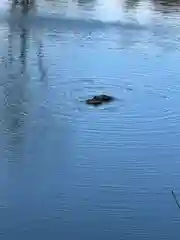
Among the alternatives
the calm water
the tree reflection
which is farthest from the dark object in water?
the tree reflection

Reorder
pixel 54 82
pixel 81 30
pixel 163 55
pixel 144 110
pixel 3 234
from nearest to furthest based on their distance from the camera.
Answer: pixel 3 234
pixel 144 110
pixel 54 82
pixel 163 55
pixel 81 30

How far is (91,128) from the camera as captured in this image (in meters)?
5.64

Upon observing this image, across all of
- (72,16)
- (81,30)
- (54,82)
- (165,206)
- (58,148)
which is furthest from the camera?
(72,16)

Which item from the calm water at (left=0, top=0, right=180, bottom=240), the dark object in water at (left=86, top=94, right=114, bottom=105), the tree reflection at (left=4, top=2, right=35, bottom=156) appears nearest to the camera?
the calm water at (left=0, top=0, right=180, bottom=240)

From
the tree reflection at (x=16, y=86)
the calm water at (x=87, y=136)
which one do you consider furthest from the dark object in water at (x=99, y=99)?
the tree reflection at (x=16, y=86)

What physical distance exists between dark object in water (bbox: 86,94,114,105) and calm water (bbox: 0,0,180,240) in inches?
3.2

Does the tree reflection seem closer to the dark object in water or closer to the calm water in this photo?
the calm water

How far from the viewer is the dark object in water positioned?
630 centimetres

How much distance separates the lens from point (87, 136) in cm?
546

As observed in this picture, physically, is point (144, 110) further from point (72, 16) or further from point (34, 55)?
point (72, 16)

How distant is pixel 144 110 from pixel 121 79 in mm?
1060

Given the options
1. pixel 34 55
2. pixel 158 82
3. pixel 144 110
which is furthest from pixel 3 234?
pixel 34 55

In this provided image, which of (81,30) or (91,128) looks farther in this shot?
(81,30)

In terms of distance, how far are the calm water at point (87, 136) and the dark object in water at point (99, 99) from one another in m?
0.08
